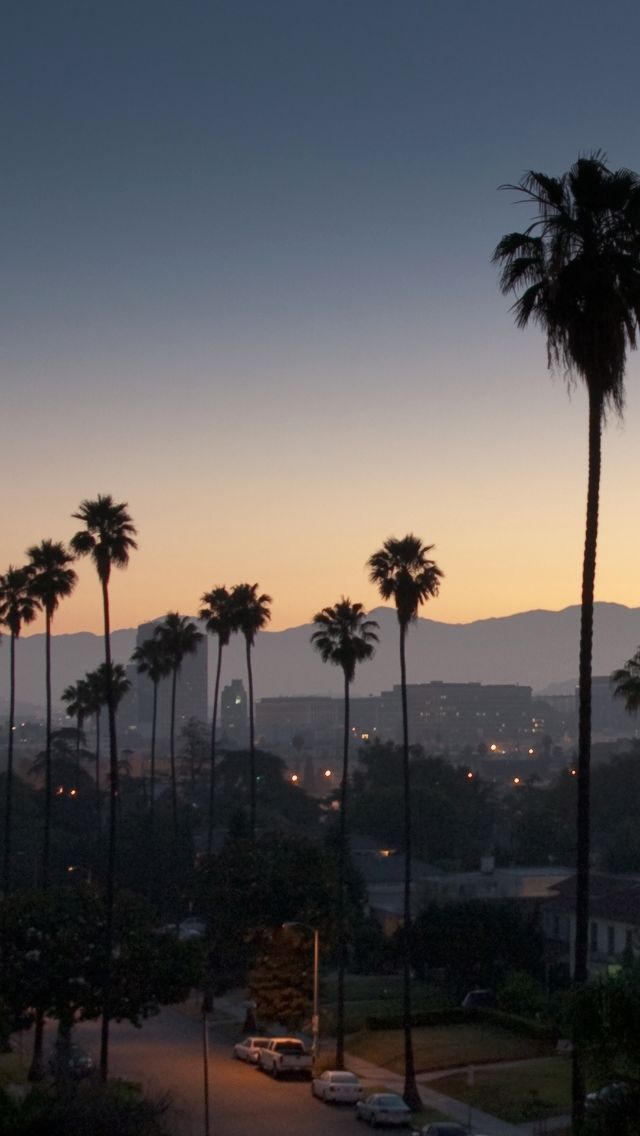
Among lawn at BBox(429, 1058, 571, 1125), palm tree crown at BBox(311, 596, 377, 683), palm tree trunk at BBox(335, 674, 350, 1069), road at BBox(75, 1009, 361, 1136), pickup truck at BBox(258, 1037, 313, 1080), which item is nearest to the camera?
road at BBox(75, 1009, 361, 1136)

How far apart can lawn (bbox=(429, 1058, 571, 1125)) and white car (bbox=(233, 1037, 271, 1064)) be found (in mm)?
7332

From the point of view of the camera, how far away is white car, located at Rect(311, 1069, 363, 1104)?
1863 inches

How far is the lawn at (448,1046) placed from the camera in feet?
181

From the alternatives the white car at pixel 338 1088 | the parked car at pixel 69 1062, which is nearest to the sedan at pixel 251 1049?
Result: the white car at pixel 338 1088

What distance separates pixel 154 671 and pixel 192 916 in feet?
72.0

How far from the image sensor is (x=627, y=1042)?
19.8 meters

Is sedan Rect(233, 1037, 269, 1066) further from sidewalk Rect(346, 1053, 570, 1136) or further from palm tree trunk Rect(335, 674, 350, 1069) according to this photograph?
sidewalk Rect(346, 1053, 570, 1136)

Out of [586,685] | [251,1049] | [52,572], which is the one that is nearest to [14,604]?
[52,572]

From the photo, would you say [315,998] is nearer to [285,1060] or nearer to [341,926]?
[285,1060]

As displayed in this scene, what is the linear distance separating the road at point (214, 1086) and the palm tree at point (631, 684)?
16.1 m

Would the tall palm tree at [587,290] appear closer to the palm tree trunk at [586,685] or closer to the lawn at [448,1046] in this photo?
the palm tree trunk at [586,685]

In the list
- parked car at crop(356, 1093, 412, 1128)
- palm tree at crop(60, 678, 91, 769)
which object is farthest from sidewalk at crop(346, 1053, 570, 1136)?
palm tree at crop(60, 678, 91, 769)

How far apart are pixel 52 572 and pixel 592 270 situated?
39890mm

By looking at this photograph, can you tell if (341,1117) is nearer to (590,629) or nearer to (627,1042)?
(590,629)
